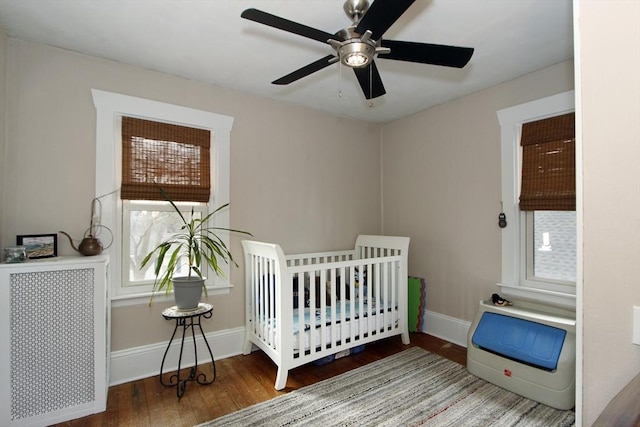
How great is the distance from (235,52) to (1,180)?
166 centimetres

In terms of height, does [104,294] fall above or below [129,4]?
below

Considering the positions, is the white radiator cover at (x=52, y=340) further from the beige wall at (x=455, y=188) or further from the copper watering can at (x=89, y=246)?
the beige wall at (x=455, y=188)

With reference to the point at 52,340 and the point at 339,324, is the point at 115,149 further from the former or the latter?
the point at 339,324

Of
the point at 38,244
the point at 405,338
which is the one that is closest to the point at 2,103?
the point at 38,244

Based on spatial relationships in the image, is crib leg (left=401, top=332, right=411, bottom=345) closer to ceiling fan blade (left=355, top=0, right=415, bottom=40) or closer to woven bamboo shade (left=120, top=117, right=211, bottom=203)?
woven bamboo shade (left=120, top=117, right=211, bottom=203)

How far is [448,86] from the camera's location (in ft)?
9.16

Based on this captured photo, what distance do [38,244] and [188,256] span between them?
2.89 feet

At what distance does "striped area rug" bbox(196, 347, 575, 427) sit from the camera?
1.89m

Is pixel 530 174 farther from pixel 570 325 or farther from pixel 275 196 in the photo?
pixel 275 196

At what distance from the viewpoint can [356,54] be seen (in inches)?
57.7

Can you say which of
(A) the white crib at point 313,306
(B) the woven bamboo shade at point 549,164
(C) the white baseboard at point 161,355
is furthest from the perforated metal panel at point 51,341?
(B) the woven bamboo shade at point 549,164

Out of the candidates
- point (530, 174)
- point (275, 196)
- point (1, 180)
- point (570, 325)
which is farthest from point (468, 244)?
point (1, 180)

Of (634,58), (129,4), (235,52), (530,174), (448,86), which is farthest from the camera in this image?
(448,86)

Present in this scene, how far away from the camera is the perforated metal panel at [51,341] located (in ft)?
5.86
